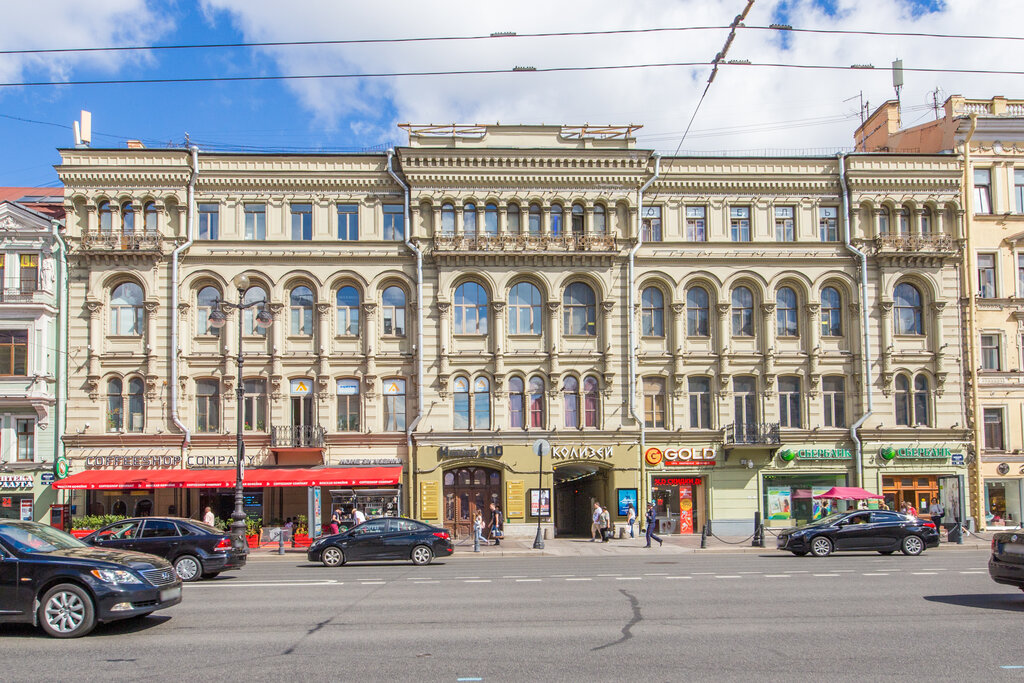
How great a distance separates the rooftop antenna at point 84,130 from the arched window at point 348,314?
12935 millimetres

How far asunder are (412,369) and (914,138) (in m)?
26.3

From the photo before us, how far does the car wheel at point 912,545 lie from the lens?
2789 cm

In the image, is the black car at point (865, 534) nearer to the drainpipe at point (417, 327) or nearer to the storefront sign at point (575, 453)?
the storefront sign at point (575, 453)

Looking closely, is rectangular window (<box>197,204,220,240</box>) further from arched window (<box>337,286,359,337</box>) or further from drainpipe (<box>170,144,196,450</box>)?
arched window (<box>337,286,359,337</box>)

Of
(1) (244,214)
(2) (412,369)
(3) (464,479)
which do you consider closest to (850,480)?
(3) (464,479)

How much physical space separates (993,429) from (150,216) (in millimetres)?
36135

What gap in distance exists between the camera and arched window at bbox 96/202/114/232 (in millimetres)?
37750

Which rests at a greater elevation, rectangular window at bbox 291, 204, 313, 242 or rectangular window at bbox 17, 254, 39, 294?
rectangular window at bbox 291, 204, 313, 242

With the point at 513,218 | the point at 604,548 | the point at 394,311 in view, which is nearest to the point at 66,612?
the point at 604,548

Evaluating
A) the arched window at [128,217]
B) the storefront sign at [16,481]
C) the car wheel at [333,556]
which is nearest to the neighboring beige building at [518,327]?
the arched window at [128,217]

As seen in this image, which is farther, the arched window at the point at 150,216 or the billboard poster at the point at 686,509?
the billboard poster at the point at 686,509

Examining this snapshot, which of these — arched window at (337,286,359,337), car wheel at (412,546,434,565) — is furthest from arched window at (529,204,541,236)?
car wheel at (412,546,434,565)

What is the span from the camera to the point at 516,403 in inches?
1513

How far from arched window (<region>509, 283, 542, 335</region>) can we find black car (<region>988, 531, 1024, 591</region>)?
24186 mm
